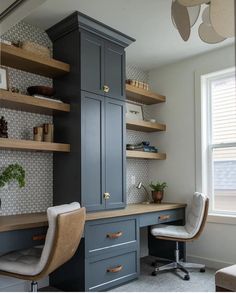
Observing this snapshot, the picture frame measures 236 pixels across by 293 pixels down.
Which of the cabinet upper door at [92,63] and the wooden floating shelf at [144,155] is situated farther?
the wooden floating shelf at [144,155]

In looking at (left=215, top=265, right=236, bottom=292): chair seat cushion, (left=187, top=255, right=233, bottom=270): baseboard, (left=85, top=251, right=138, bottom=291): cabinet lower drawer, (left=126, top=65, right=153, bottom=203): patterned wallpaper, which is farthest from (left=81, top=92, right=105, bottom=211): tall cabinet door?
(left=187, top=255, right=233, bottom=270): baseboard

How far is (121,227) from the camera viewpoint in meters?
2.99

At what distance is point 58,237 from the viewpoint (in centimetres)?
196

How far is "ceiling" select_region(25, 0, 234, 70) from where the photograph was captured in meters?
2.75

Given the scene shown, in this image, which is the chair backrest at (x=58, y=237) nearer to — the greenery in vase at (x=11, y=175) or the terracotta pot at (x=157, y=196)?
the greenery in vase at (x=11, y=175)

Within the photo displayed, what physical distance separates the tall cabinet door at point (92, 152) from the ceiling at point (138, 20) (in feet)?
2.51

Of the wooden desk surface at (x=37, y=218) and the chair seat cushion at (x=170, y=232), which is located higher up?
the wooden desk surface at (x=37, y=218)

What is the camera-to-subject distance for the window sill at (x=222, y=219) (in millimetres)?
3479

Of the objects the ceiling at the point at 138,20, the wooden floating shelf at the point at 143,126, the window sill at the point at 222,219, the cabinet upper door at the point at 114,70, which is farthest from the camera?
the wooden floating shelf at the point at 143,126

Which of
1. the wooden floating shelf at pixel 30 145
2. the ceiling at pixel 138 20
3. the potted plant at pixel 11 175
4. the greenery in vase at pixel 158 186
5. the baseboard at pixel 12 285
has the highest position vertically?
the ceiling at pixel 138 20

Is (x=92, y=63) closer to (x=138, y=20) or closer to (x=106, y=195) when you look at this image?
(x=138, y=20)

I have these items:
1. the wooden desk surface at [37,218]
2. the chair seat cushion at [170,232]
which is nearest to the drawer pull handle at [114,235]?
the wooden desk surface at [37,218]

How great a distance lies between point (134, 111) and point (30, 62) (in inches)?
67.0

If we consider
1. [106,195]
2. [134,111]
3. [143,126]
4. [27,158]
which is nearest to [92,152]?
[106,195]
